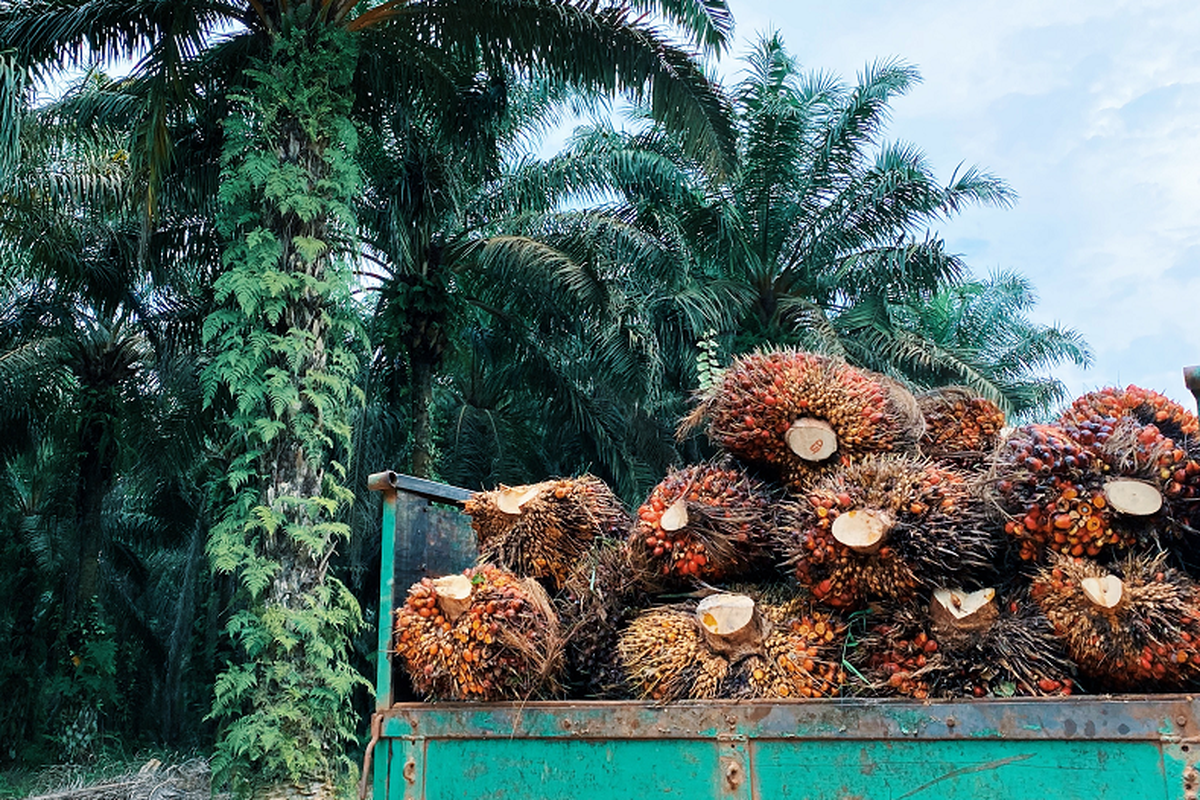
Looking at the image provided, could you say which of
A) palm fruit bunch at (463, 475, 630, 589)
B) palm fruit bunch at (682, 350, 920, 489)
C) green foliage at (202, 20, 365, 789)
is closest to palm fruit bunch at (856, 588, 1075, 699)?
palm fruit bunch at (682, 350, 920, 489)

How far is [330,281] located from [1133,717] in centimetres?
669

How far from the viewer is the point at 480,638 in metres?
3.44

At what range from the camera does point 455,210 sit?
12.0 metres

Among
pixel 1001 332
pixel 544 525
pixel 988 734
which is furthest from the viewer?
pixel 1001 332

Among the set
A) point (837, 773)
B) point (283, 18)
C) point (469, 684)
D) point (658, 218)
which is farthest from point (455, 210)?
point (837, 773)

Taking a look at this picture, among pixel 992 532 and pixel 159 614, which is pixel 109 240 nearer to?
pixel 992 532

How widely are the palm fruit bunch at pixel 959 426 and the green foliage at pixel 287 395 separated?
16.0 ft

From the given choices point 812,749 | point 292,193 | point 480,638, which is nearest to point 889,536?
point 812,749

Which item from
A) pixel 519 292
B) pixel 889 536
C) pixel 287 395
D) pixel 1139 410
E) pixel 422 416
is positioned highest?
pixel 519 292

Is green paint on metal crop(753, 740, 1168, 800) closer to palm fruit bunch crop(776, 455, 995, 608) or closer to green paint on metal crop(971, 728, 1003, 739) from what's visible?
green paint on metal crop(971, 728, 1003, 739)

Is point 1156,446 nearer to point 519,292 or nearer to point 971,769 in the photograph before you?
point 971,769

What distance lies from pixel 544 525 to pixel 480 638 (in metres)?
0.64

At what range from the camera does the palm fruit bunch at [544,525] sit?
3.96 metres

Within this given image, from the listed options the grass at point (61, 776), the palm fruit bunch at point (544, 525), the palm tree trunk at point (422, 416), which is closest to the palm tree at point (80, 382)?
the grass at point (61, 776)
